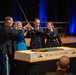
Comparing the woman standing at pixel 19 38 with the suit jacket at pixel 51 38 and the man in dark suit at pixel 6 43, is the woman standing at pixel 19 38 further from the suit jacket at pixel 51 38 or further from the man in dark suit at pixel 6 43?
the suit jacket at pixel 51 38

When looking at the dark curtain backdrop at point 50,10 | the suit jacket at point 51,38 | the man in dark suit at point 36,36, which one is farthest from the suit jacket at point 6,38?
the dark curtain backdrop at point 50,10

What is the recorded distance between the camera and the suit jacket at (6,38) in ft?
16.7

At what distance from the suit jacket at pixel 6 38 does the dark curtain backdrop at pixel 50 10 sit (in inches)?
329

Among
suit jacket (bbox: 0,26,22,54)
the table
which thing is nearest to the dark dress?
suit jacket (bbox: 0,26,22,54)

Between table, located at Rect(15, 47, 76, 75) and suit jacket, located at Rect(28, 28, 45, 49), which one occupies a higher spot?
suit jacket, located at Rect(28, 28, 45, 49)

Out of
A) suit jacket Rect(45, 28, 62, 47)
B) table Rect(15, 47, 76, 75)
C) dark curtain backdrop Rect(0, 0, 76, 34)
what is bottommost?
table Rect(15, 47, 76, 75)

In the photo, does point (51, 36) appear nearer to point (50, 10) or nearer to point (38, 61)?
point (38, 61)

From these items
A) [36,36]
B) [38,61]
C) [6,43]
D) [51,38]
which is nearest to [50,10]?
[51,38]

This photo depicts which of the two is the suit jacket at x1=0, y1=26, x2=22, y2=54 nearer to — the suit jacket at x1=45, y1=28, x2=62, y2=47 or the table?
the table

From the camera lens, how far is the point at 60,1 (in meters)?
13.5

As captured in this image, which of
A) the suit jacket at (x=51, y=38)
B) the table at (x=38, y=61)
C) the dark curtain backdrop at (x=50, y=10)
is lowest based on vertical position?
the table at (x=38, y=61)

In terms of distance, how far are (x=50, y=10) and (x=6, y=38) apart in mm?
8800

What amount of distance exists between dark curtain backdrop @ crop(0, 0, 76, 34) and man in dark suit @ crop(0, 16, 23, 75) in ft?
27.4

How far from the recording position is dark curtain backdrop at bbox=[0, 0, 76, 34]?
525 inches
